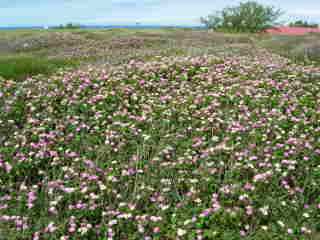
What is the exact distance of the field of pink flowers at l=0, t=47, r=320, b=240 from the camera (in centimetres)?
394

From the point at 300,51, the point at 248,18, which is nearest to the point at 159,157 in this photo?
the point at 300,51

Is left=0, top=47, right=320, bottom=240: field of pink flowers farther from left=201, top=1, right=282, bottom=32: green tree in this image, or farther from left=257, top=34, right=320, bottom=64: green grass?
left=201, top=1, right=282, bottom=32: green tree

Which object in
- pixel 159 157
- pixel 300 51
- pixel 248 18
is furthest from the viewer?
pixel 248 18

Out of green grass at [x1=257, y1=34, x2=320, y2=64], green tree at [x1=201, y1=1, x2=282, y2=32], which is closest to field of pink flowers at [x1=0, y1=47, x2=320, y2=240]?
green grass at [x1=257, y1=34, x2=320, y2=64]

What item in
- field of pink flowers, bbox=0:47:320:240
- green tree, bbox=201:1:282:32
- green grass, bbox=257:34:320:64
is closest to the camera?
field of pink flowers, bbox=0:47:320:240

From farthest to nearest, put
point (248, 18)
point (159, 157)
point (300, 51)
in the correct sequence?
point (248, 18) → point (300, 51) → point (159, 157)

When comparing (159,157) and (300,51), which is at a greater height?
(300,51)

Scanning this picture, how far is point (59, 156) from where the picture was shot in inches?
212

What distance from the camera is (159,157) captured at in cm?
511

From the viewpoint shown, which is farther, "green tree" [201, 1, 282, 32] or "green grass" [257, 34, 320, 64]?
"green tree" [201, 1, 282, 32]

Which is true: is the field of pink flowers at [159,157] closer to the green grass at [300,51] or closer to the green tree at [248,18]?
the green grass at [300,51]

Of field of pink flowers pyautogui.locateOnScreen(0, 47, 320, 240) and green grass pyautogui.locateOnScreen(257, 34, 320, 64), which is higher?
green grass pyautogui.locateOnScreen(257, 34, 320, 64)

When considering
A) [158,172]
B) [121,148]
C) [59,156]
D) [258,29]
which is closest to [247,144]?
[158,172]

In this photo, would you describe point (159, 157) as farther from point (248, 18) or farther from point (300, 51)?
point (248, 18)
